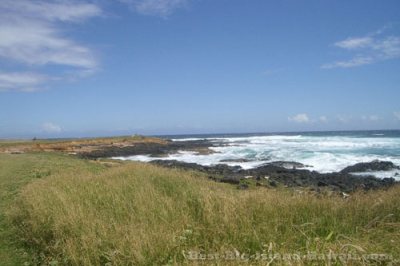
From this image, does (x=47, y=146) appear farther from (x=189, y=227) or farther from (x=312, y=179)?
(x=189, y=227)

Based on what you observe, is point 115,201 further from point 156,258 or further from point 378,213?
point 378,213

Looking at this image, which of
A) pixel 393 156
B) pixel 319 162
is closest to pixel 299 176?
pixel 319 162

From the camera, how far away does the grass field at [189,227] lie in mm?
4973

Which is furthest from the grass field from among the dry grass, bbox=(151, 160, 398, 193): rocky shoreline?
the dry grass

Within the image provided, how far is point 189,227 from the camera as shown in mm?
5953

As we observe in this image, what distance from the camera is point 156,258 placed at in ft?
16.7

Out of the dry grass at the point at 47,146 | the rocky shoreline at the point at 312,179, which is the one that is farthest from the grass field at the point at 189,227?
the dry grass at the point at 47,146

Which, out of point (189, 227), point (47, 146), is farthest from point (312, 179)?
point (47, 146)

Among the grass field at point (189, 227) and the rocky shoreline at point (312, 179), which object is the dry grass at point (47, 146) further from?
the grass field at point (189, 227)

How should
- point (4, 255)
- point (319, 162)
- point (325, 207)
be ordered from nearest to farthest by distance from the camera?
1. point (325, 207)
2. point (4, 255)
3. point (319, 162)

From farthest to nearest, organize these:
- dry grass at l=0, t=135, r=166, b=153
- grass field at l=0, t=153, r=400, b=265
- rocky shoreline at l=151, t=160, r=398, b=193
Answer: dry grass at l=0, t=135, r=166, b=153 → rocky shoreline at l=151, t=160, r=398, b=193 → grass field at l=0, t=153, r=400, b=265

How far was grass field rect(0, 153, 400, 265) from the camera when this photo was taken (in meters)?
4.97

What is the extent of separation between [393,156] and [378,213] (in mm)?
35847

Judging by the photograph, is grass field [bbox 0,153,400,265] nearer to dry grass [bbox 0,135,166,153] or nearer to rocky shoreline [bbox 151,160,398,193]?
rocky shoreline [bbox 151,160,398,193]
